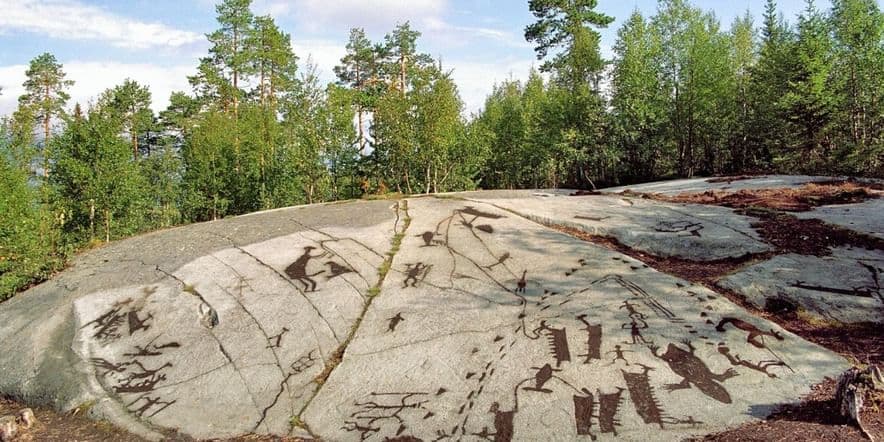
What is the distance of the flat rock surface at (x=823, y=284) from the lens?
6.75 metres

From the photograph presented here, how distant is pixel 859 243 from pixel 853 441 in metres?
5.47

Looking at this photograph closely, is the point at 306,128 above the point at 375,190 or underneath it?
above

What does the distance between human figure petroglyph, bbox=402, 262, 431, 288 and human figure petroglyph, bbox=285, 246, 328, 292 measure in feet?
4.76

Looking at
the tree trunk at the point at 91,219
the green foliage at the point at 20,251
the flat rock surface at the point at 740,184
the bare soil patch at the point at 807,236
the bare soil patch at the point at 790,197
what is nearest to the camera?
the bare soil patch at the point at 807,236

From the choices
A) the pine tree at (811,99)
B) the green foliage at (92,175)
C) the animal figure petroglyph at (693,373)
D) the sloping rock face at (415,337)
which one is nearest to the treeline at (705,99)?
the pine tree at (811,99)

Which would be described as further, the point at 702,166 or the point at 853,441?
the point at 702,166

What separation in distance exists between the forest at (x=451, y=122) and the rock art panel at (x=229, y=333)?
1385 cm

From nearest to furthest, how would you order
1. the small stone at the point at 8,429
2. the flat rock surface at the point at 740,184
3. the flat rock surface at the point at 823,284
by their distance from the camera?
the small stone at the point at 8,429 → the flat rock surface at the point at 823,284 → the flat rock surface at the point at 740,184

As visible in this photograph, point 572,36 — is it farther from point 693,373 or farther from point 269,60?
point 693,373

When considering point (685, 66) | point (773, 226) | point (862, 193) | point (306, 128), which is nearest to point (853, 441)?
point (773, 226)

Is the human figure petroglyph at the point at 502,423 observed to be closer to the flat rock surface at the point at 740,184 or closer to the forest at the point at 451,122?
the flat rock surface at the point at 740,184

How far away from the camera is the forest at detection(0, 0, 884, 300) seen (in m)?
22.0

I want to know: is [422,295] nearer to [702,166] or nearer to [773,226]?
[773,226]

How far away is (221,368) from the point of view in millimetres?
6785
